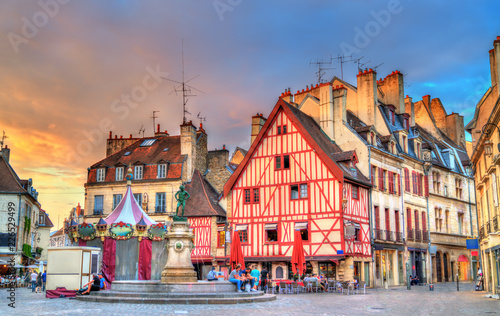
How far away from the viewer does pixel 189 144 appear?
121 feet

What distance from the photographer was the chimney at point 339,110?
3231 centimetres

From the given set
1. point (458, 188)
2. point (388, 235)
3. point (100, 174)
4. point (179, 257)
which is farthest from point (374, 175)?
point (100, 174)

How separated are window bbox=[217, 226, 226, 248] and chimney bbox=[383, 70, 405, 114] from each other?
14.4 m

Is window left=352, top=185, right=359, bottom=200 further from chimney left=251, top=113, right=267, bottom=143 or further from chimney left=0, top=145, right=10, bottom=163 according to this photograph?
chimney left=0, top=145, right=10, bottom=163

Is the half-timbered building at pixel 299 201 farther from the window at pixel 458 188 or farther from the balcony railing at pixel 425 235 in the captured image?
the window at pixel 458 188

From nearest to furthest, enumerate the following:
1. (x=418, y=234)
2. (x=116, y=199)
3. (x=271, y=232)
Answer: (x=271, y=232) → (x=418, y=234) → (x=116, y=199)

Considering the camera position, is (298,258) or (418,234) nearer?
(298,258)

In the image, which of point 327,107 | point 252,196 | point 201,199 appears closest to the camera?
point 252,196

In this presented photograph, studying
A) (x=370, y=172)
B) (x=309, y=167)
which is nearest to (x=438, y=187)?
(x=370, y=172)

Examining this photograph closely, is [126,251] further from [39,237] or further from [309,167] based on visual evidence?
[39,237]

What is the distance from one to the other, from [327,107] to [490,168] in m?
14.9

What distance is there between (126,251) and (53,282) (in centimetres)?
627

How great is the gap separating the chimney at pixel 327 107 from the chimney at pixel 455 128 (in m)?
15.7

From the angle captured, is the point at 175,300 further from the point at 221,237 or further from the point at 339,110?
the point at 339,110
